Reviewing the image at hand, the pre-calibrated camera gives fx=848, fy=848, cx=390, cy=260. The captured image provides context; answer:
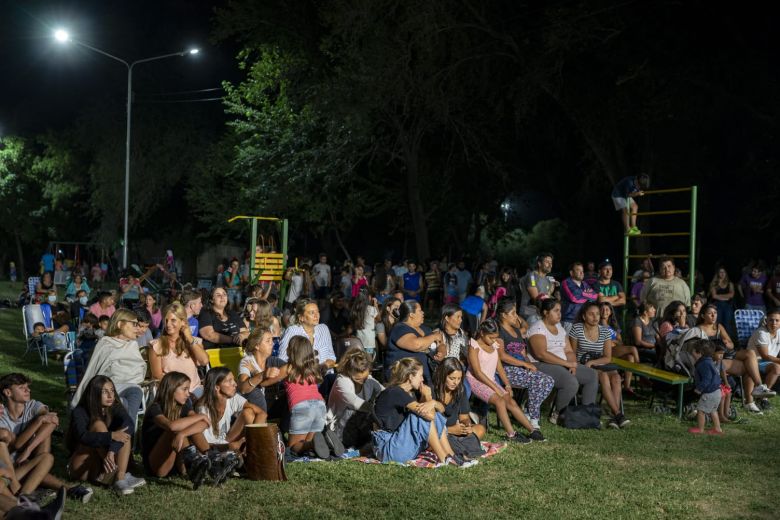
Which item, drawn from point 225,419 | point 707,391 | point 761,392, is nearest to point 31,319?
point 225,419

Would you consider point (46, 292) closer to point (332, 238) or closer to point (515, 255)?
point (332, 238)

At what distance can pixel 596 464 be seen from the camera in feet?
24.3

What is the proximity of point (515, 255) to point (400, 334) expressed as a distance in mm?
28516

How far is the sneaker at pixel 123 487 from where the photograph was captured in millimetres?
6305

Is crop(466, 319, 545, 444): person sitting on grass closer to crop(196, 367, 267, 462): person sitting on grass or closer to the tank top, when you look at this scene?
the tank top

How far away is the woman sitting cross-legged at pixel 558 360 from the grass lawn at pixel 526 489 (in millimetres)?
911

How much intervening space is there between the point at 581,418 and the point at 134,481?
478cm

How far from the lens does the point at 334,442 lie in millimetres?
7574

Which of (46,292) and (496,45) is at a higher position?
(496,45)

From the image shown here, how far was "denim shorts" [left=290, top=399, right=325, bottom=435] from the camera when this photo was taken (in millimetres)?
7535

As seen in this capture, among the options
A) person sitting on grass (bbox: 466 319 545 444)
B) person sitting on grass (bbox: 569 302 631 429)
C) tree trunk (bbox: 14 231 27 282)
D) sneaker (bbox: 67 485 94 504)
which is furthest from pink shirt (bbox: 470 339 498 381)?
tree trunk (bbox: 14 231 27 282)

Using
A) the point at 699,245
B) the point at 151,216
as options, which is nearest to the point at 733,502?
the point at 699,245

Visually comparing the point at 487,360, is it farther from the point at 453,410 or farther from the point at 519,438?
the point at 453,410

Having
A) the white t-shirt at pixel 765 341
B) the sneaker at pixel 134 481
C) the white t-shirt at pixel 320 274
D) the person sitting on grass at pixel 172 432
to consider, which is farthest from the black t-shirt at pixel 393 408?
the white t-shirt at pixel 320 274
